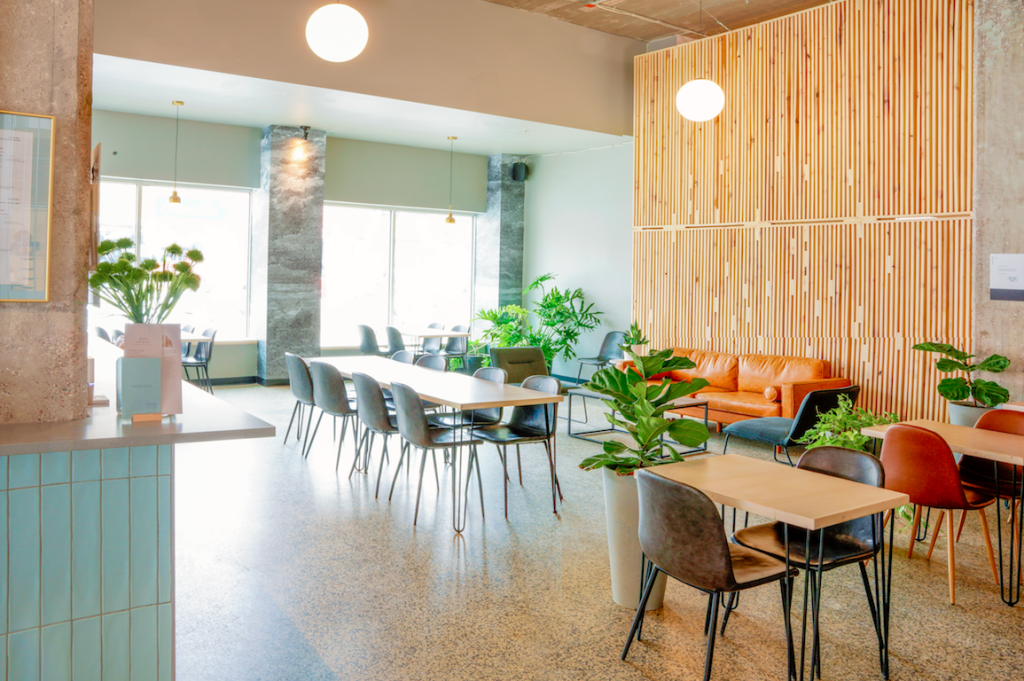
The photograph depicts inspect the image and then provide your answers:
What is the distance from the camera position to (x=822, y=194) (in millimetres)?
7652

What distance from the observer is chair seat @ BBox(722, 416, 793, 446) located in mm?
5875

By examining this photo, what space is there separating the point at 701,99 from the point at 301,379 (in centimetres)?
458

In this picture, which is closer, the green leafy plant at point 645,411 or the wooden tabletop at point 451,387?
the green leafy plant at point 645,411

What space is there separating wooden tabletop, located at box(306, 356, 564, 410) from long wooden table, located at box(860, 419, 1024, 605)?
6.94ft

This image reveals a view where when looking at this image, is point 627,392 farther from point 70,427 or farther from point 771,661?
point 70,427

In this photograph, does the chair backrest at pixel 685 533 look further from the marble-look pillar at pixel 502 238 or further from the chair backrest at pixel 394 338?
the marble-look pillar at pixel 502 238

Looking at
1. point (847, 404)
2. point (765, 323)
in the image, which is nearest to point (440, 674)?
point (847, 404)

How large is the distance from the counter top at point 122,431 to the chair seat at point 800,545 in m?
2.03

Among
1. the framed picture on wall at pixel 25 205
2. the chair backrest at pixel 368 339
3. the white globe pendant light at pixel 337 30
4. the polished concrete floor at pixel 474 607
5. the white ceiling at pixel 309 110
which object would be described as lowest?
the polished concrete floor at pixel 474 607

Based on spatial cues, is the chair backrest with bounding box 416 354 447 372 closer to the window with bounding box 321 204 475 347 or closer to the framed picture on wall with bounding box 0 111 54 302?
the framed picture on wall with bounding box 0 111 54 302

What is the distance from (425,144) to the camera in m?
11.9

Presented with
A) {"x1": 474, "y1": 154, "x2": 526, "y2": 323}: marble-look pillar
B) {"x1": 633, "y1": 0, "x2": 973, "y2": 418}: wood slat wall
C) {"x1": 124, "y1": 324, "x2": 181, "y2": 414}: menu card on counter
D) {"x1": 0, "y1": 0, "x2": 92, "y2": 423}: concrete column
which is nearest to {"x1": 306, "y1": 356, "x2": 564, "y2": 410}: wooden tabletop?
{"x1": 124, "y1": 324, "x2": 181, "y2": 414}: menu card on counter

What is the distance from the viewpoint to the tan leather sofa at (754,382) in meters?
7.13

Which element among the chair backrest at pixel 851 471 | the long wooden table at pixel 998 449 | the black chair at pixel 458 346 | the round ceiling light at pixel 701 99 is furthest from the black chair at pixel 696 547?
the black chair at pixel 458 346
